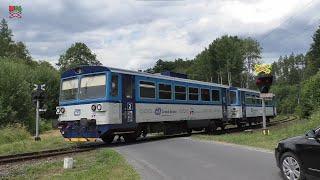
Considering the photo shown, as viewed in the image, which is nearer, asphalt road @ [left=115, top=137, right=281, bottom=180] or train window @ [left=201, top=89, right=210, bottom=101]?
asphalt road @ [left=115, top=137, right=281, bottom=180]

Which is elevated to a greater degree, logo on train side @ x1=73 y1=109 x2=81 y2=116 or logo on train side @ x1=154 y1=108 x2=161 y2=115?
logo on train side @ x1=154 y1=108 x2=161 y2=115

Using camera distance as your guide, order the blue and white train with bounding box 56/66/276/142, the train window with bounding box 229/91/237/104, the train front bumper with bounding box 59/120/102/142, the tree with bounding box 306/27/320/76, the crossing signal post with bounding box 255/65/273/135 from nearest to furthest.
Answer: the train front bumper with bounding box 59/120/102/142 → the blue and white train with bounding box 56/66/276/142 → the crossing signal post with bounding box 255/65/273/135 → the train window with bounding box 229/91/237/104 → the tree with bounding box 306/27/320/76

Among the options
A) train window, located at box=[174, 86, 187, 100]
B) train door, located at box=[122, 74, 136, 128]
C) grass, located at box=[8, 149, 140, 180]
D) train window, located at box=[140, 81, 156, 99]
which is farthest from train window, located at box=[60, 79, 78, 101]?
train window, located at box=[174, 86, 187, 100]

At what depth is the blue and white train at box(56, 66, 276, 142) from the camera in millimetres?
21625

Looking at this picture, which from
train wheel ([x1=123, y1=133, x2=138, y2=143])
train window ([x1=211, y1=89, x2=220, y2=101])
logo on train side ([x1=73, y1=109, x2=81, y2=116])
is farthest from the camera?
train window ([x1=211, y1=89, x2=220, y2=101])

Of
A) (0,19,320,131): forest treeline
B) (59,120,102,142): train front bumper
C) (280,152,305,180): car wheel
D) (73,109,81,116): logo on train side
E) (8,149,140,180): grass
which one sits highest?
(0,19,320,131): forest treeline

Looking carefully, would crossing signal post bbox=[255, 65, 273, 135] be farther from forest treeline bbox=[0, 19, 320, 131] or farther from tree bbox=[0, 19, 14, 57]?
tree bbox=[0, 19, 14, 57]

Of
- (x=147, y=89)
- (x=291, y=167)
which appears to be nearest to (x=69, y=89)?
(x=147, y=89)

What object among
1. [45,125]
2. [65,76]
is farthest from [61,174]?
[45,125]

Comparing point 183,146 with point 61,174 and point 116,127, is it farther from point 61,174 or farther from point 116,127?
point 61,174

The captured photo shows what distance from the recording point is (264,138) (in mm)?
22641

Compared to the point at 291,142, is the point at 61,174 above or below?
below

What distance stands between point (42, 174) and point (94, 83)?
850cm

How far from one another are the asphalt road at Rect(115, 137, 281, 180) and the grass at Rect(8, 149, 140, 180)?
42cm
